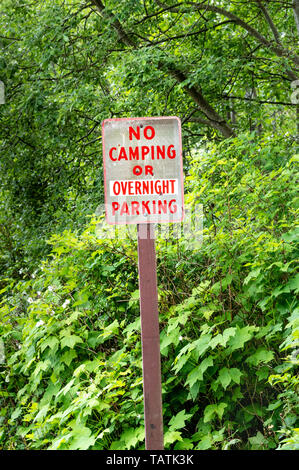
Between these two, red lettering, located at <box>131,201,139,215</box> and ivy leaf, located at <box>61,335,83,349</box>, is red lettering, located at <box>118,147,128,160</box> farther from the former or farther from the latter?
ivy leaf, located at <box>61,335,83,349</box>

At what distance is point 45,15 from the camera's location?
7926mm

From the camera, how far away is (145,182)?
298 cm

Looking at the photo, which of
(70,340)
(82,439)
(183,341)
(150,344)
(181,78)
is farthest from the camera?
(181,78)

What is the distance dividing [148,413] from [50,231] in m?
6.07

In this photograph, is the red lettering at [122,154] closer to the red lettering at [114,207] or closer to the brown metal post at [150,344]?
the red lettering at [114,207]

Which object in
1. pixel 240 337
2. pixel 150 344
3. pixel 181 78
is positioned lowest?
pixel 240 337

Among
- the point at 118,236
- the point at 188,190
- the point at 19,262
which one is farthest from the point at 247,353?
the point at 19,262

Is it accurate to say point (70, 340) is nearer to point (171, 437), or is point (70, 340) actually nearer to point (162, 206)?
point (171, 437)

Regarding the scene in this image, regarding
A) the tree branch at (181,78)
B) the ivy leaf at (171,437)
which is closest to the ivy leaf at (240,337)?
the ivy leaf at (171,437)

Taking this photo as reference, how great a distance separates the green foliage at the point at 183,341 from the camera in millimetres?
3957

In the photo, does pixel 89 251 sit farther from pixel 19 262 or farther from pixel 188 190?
pixel 19 262

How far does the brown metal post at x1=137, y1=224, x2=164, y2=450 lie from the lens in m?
2.86

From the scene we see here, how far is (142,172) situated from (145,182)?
53 mm

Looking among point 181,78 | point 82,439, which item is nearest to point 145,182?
point 82,439
